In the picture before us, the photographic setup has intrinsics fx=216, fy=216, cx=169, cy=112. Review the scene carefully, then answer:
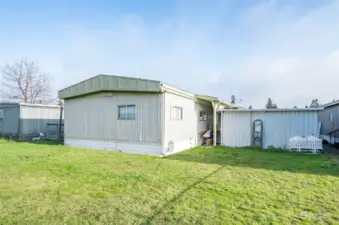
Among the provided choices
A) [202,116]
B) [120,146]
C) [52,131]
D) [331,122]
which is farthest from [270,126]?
[52,131]

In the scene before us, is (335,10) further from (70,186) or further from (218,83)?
(218,83)

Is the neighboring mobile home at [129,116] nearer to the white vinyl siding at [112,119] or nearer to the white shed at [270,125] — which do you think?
the white vinyl siding at [112,119]

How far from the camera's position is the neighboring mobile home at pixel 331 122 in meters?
14.7

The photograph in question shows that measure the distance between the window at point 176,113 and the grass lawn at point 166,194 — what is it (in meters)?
3.71

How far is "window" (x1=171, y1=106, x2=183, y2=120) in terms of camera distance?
407 inches

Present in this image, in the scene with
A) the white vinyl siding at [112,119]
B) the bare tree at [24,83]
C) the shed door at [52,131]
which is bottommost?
the shed door at [52,131]

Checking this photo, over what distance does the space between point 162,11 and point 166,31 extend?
257cm

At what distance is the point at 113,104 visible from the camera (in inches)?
420

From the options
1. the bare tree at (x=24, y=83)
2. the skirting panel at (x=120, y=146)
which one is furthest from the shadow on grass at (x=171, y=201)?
the bare tree at (x=24, y=83)

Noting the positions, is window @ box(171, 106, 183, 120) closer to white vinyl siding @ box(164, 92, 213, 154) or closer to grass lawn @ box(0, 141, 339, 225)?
white vinyl siding @ box(164, 92, 213, 154)

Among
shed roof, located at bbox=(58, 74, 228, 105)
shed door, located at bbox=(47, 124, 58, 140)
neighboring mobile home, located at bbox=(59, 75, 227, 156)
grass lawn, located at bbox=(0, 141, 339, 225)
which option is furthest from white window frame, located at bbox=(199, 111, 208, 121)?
shed door, located at bbox=(47, 124, 58, 140)

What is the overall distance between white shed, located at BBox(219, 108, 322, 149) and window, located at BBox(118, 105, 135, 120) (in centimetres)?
581

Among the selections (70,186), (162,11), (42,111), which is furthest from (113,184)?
(42,111)

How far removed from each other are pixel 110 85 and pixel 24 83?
27905 millimetres
